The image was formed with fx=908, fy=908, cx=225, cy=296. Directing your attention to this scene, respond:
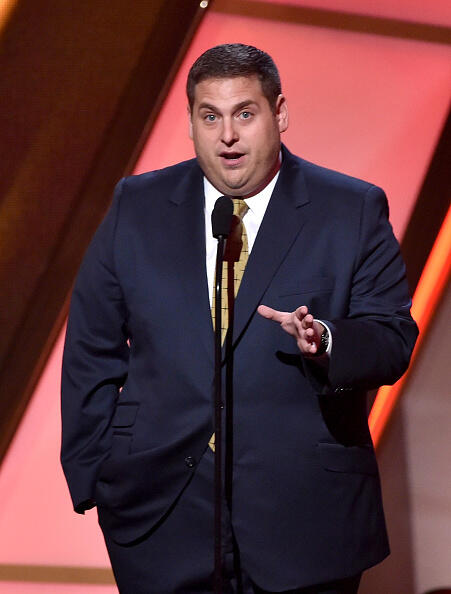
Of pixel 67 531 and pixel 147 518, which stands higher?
pixel 147 518

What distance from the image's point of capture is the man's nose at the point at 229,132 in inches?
69.6

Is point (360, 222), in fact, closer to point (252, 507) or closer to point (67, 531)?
point (252, 507)

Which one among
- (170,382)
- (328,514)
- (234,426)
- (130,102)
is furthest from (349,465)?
(130,102)

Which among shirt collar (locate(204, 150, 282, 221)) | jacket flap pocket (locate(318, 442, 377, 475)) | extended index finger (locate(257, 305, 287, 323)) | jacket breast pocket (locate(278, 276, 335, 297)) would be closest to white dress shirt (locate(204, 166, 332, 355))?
shirt collar (locate(204, 150, 282, 221))

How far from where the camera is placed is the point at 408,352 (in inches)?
68.1

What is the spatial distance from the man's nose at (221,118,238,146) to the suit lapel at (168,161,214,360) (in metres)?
0.16

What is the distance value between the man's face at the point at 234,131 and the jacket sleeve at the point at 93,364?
26cm

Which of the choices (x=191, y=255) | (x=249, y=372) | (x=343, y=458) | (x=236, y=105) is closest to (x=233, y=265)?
(x=191, y=255)

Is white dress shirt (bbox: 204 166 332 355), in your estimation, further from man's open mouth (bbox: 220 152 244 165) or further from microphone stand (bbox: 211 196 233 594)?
microphone stand (bbox: 211 196 233 594)

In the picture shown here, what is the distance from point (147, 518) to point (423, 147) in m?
1.51

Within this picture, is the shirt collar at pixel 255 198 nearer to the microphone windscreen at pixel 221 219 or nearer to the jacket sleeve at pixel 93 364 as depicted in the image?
the jacket sleeve at pixel 93 364

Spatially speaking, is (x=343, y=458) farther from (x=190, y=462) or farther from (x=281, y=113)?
(x=281, y=113)

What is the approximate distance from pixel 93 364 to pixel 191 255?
0.32 metres

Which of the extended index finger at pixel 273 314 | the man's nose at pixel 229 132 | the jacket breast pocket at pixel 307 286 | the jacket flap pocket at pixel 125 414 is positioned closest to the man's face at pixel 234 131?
the man's nose at pixel 229 132
